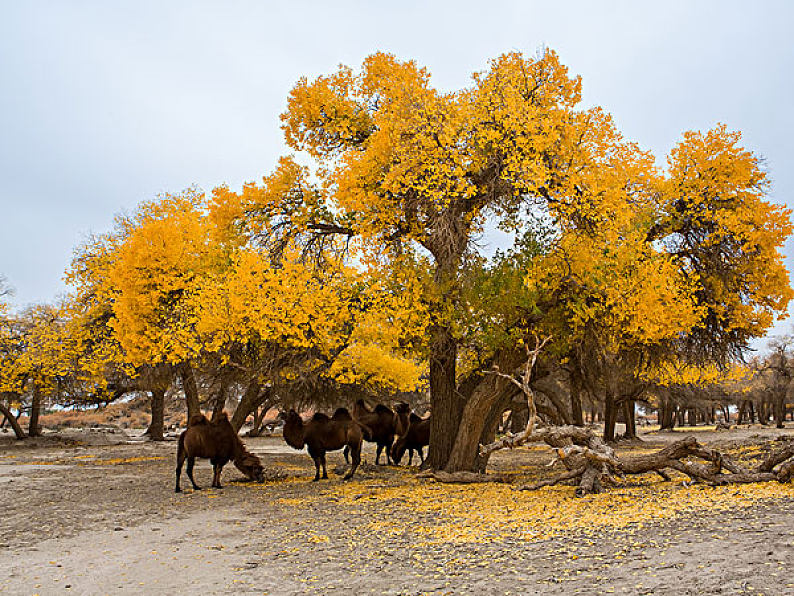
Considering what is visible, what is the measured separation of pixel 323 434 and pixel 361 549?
671 centimetres

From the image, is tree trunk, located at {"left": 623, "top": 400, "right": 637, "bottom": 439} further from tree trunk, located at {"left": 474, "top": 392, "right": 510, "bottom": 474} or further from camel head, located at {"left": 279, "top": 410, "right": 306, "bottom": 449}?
camel head, located at {"left": 279, "top": 410, "right": 306, "bottom": 449}

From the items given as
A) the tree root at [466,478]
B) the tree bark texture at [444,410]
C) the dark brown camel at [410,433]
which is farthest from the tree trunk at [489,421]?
the dark brown camel at [410,433]

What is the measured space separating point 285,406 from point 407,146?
1172 cm

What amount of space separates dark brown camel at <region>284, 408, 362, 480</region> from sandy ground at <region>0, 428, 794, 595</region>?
7.67 ft

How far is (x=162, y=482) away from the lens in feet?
44.5

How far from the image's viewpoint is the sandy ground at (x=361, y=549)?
493cm

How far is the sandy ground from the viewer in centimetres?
493

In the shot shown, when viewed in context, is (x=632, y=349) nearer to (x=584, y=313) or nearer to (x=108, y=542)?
(x=584, y=313)

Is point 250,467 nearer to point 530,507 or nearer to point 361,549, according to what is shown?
point 530,507

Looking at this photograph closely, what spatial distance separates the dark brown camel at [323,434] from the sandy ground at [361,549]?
2339 mm

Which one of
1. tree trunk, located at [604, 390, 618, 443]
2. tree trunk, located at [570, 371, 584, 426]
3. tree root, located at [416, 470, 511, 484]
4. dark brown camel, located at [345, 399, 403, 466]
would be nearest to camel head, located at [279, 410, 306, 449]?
dark brown camel, located at [345, 399, 403, 466]

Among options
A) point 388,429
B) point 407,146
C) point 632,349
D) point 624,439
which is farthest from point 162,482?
point 624,439

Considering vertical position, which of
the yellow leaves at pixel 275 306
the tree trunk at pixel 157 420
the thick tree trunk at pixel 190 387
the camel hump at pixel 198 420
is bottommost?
the tree trunk at pixel 157 420

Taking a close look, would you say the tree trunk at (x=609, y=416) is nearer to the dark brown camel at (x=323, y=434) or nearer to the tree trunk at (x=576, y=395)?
the tree trunk at (x=576, y=395)
